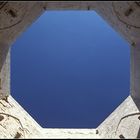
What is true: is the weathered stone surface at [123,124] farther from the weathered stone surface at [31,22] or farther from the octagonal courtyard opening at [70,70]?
the octagonal courtyard opening at [70,70]

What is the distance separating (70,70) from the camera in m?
44.3

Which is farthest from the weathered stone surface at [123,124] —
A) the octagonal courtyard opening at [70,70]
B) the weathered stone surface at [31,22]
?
the octagonal courtyard opening at [70,70]

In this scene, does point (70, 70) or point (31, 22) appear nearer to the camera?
point (31, 22)

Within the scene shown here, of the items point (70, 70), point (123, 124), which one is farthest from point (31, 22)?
point (70, 70)

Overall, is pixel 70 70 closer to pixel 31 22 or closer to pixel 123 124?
pixel 31 22

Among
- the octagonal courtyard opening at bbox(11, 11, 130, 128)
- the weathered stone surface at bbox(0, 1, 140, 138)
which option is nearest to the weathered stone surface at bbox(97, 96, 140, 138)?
the weathered stone surface at bbox(0, 1, 140, 138)

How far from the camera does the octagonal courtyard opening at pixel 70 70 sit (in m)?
36.5

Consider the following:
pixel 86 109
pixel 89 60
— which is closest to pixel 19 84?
pixel 86 109

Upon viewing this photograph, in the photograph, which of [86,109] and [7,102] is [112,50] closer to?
[86,109]

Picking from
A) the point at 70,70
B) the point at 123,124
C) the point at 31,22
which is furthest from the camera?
the point at 70,70

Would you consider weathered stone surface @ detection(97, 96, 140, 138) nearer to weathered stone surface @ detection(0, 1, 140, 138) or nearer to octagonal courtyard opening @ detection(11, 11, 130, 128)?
weathered stone surface @ detection(0, 1, 140, 138)

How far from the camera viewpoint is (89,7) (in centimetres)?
1080

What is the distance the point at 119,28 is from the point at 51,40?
37.0 m

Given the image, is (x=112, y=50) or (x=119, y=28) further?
(x=112, y=50)
